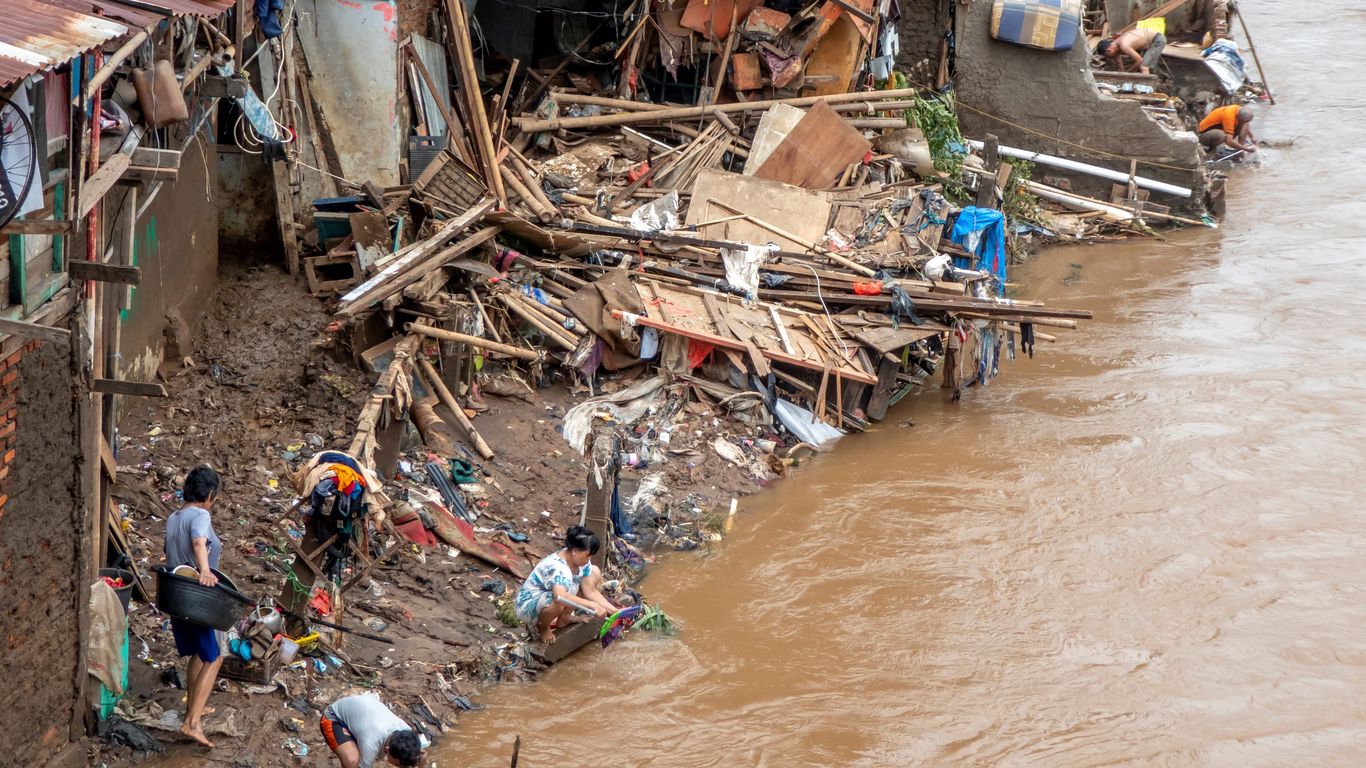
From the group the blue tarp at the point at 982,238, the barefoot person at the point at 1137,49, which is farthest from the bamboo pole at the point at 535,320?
the barefoot person at the point at 1137,49

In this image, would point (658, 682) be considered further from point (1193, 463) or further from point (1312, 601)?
point (1193, 463)

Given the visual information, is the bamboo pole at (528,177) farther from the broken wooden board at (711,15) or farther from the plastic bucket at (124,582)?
the plastic bucket at (124,582)

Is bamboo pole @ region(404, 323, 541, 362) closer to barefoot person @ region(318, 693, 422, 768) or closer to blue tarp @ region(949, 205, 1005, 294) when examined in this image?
barefoot person @ region(318, 693, 422, 768)

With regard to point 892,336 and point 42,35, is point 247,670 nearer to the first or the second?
point 42,35

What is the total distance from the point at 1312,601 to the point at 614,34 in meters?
10.3

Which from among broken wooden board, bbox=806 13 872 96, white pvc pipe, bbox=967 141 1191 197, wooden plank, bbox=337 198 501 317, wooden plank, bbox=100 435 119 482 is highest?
broken wooden board, bbox=806 13 872 96

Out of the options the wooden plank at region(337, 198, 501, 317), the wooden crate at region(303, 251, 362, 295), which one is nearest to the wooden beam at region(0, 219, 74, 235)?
the wooden plank at region(337, 198, 501, 317)

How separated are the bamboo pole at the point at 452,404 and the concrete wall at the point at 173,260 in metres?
1.79

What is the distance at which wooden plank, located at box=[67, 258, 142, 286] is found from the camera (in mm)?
5590

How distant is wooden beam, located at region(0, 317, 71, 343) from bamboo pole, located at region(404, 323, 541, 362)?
514 centimetres

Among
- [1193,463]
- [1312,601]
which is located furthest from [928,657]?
[1193,463]

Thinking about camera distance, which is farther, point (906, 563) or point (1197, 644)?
point (906, 563)

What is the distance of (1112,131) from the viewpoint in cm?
1795

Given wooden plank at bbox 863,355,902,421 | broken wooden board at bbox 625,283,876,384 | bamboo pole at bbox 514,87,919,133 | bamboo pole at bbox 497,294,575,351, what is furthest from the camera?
bamboo pole at bbox 514,87,919,133
